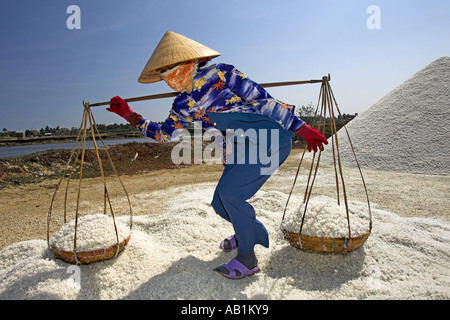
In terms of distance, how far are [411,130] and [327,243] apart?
6555 millimetres

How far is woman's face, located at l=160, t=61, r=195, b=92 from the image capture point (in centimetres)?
189

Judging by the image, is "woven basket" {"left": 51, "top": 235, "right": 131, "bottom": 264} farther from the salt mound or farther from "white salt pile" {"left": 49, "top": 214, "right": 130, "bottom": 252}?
the salt mound

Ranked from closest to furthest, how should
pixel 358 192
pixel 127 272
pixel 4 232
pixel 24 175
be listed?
pixel 127 272, pixel 4 232, pixel 358 192, pixel 24 175

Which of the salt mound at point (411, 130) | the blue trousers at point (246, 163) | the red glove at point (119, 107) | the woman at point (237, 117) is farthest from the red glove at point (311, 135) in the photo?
the salt mound at point (411, 130)

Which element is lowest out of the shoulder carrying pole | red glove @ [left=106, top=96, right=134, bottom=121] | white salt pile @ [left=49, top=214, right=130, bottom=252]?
white salt pile @ [left=49, top=214, right=130, bottom=252]

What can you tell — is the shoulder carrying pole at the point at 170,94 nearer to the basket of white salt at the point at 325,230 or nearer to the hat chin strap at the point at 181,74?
the hat chin strap at the point at 181,74

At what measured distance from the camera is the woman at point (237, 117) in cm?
184

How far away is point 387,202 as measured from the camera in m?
3.78

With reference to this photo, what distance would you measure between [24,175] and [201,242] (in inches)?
231

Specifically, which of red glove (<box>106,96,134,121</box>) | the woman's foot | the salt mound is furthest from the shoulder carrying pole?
the salt mound

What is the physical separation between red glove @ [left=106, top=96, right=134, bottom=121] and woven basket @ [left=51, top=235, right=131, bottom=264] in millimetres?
963

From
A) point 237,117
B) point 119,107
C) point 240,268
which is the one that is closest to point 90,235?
point 119,107

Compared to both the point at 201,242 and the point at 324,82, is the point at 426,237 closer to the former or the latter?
the point at 324,82
